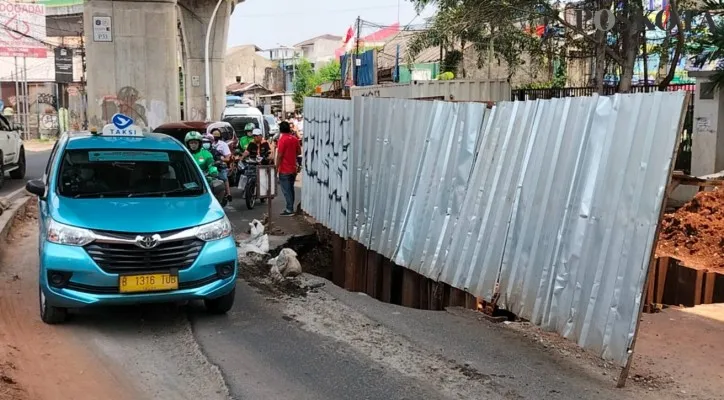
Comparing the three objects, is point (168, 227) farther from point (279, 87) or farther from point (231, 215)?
point (279, 87)

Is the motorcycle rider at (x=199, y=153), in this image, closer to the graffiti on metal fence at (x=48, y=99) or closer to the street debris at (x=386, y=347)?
the street debris at (x=386, y=347)

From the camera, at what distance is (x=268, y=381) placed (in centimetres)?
528

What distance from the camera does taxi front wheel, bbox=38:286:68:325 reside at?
251 inches

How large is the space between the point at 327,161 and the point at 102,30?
38.9ft

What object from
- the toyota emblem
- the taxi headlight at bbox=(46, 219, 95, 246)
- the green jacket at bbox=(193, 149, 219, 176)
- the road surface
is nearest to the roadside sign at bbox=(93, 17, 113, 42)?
the green jacket at bbox=(193, 149, 219, 176)

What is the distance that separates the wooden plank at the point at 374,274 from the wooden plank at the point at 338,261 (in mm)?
903

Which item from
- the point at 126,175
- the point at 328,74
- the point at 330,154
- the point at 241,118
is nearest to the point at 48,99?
the point at 241,118

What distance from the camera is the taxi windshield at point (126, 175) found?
23.1 ft

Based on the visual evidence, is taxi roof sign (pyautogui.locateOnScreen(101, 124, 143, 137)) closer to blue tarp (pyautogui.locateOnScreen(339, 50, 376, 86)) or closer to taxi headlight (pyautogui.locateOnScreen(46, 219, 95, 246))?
taxi headlight (pyautogui.locateOnScreen(46, 219, 95, 246))

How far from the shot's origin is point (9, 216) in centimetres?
1151

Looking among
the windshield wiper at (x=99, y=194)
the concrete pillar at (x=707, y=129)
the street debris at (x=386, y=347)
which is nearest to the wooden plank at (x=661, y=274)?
the street debris at (x=386, y=347)

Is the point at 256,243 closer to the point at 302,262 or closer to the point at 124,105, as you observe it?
the point at 302,262

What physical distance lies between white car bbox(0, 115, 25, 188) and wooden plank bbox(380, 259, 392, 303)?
40.0 feet

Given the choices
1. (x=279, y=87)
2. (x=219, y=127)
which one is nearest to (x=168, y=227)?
(x=219, y=127)
